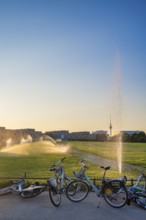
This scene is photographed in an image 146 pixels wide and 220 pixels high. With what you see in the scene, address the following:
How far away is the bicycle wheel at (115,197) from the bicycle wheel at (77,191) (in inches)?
30.2

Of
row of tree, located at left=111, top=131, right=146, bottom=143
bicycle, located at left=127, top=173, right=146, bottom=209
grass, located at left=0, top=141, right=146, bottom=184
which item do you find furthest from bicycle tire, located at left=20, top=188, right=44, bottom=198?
row of tree, located at left=111, top=131, right=146, bottom=143

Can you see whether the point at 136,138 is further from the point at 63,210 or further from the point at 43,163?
the point at 63,210

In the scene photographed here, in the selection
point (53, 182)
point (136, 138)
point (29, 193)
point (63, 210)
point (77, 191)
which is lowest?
point (63, 210)

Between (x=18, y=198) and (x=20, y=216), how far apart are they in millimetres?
1857

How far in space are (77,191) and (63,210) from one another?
44.1 inches

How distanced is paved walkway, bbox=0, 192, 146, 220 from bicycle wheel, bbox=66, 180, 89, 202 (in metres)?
0.18

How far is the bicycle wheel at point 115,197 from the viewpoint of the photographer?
873 centimetres

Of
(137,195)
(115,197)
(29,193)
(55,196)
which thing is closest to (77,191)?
(55,196)

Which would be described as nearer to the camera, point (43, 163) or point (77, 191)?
point (77, 191)

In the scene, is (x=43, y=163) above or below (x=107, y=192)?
below

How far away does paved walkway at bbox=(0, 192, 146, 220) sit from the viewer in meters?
7.77

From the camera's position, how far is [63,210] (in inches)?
327

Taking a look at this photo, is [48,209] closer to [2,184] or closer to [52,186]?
[52,186]

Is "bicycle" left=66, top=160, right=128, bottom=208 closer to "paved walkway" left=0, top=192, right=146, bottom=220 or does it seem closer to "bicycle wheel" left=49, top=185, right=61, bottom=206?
"paved walkway" left=0, top=192, right=146, bottom=220
